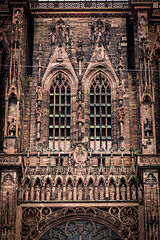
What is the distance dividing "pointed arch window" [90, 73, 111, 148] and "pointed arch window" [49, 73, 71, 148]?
3.46ft

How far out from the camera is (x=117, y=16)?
32.6 m

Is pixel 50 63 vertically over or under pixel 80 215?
over

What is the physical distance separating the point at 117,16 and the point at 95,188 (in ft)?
30.5

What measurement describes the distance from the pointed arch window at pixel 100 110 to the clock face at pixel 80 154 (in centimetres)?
128

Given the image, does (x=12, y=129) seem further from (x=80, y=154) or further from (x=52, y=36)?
(x=52, y=36)

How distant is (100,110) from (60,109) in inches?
68.9

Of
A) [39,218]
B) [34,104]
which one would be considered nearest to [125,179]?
[39,218]

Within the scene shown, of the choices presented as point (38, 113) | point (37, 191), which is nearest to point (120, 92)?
point (38, 113)

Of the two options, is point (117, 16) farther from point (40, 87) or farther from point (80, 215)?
point (80, 215)

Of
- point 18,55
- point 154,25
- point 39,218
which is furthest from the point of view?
point 154,25

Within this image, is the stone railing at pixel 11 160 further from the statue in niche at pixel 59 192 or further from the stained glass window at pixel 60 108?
the stained glass window at pixel 60 108

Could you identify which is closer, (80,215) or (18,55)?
(80,215)

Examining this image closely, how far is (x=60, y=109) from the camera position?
30.4m

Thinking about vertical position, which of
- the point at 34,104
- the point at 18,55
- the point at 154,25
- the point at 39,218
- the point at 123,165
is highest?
the point at 154,25
